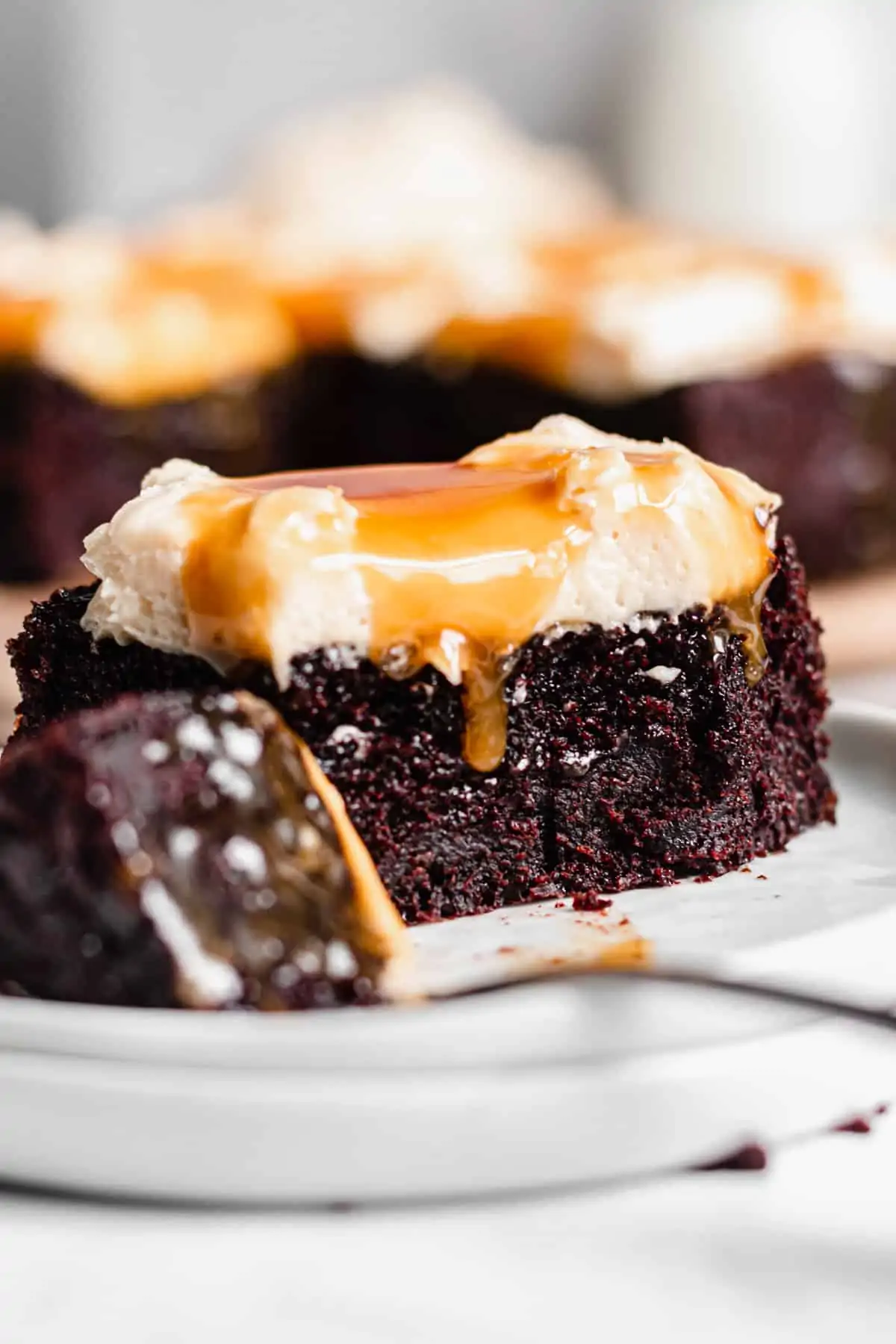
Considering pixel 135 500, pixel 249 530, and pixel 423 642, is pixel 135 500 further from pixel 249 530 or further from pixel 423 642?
pixel 423 642

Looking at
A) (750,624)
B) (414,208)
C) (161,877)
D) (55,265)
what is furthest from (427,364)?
(161,877)

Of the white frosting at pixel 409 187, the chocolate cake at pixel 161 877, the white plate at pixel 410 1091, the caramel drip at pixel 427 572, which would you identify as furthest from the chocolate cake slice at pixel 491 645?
the white frosting at pixel 409 187

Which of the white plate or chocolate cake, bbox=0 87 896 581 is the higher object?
chocolate cake, bbox=0 87 896 581

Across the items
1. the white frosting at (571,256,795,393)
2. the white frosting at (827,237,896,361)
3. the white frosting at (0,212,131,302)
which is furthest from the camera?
the white frosting at (0,212,131,302)

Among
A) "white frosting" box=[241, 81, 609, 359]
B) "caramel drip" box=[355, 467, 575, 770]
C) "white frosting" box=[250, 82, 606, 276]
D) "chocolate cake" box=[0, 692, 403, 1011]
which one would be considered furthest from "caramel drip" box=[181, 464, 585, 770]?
"white frosting" box=[250, 82, 606, 276]

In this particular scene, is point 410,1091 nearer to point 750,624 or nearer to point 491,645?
point 491,645

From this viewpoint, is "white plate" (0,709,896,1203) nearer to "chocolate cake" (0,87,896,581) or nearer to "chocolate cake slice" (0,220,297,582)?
"chocolate cake" (0,87,896,581)
